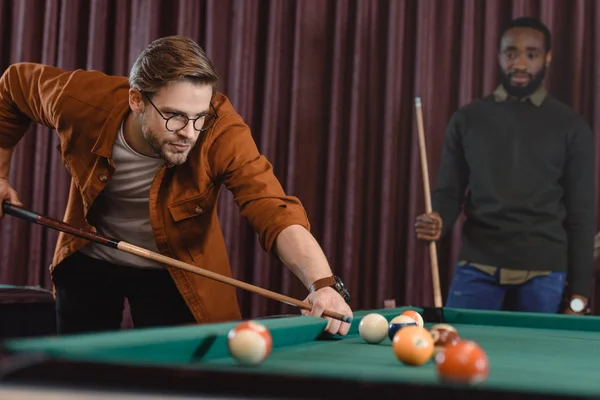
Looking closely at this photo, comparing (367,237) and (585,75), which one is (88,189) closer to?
(367,237)

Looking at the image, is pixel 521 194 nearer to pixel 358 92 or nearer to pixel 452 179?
pixel 452 179

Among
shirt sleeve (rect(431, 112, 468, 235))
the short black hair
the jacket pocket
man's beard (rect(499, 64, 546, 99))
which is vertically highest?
the short black hair

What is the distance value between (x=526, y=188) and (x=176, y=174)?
1.59 m

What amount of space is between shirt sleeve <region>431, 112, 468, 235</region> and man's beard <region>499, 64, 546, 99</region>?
0.77 feet

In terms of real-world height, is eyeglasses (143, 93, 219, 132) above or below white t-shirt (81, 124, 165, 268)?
above

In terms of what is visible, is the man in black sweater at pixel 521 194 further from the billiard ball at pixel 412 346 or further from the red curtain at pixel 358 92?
the billiard ball at pixel 412 346

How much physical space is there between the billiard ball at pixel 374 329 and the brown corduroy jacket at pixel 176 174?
41cm

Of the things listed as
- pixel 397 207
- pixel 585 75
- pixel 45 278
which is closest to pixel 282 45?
pixel 397 207

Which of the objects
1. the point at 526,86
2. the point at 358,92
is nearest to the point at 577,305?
the point at 526,86

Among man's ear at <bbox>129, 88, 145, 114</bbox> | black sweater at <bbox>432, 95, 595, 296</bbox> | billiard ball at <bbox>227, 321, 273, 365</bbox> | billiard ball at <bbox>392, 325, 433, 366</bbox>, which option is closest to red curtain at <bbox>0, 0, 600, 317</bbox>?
black sweater at <bbox>432, 95, 595, 296</bbox>

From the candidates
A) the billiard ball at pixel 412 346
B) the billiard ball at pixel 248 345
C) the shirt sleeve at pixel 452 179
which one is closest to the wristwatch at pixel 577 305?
the shirt sleeve at pixel 452 179

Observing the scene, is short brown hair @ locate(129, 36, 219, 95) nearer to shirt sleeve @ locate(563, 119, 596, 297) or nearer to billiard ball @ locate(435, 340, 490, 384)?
billiard ball @ locate(435, 340, 490, 384)

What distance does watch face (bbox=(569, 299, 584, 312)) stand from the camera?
117 inches

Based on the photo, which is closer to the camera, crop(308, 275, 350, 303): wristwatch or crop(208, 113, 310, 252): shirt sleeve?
crop(308, 275, 350, 303): wristwatch
